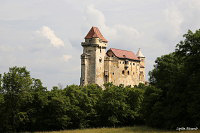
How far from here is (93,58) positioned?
111 m

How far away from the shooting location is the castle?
359ft

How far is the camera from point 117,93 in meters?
64.8

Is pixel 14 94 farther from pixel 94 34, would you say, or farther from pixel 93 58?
pixel 94 34

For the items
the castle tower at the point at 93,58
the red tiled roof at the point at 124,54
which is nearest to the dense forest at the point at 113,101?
the castle tower at the point at 93,58

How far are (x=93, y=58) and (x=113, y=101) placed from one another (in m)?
48.8

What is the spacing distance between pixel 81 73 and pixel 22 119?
57.3 metres

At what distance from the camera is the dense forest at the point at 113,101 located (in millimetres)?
39031

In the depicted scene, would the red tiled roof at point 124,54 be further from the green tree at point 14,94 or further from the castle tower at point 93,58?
the green tree at point 14,94

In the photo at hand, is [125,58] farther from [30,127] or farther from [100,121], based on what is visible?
[30,127]

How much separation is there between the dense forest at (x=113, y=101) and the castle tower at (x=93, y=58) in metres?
34.5

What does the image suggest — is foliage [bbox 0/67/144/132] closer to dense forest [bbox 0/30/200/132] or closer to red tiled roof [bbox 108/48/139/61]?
dense forest [bbox 0/30/200/132]

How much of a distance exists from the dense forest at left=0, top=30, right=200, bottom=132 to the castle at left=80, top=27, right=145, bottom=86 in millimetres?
35258

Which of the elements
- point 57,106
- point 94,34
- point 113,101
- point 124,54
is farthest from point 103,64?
point 57,106

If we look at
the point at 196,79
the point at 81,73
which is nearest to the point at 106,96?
the point at 196,79
